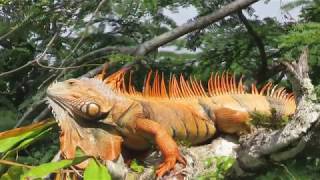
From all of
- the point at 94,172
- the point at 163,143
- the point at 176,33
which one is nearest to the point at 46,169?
the point at 94,172

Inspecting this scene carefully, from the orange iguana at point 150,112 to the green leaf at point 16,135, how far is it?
1.31m

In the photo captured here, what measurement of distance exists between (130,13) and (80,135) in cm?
159

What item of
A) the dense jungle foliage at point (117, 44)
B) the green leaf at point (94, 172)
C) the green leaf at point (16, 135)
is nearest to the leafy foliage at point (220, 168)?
the dense jungle foliage at point (117, 44)

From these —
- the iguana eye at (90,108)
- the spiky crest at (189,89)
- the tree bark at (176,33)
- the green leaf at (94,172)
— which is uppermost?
the tree bark at (176,33)

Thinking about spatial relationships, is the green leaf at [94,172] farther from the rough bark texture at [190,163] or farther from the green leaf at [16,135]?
the rough bark texture at [190,163]

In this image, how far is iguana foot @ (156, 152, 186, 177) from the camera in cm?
361

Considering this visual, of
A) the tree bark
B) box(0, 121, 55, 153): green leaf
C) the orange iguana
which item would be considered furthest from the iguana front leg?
box(0, 121, 55, 153): green leaf

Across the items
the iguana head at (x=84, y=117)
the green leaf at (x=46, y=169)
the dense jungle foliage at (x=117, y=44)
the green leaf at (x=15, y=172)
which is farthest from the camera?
the dense jungle foliage at (x=117, y=44)

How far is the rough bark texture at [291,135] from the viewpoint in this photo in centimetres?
290

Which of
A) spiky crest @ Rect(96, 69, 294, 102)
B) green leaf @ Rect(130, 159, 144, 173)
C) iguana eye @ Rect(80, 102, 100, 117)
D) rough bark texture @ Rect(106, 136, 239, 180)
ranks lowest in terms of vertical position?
green leaf @ Rect(130, 159, 144, 173)

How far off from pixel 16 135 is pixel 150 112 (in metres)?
1.76

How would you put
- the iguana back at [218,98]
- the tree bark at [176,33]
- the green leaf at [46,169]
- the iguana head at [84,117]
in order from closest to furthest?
the green leaf at [46,169] → the iguana head at [84,117] → the iguana back at [218,98] → the tree bark at [176,33]

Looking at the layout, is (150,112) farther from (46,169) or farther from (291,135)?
(46,169)

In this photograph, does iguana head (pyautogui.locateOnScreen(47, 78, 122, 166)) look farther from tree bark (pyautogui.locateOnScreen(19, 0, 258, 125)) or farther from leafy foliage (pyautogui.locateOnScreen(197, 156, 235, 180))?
tree bark (pyautogui.locateOnScreen(19, 0, 258, 125))
